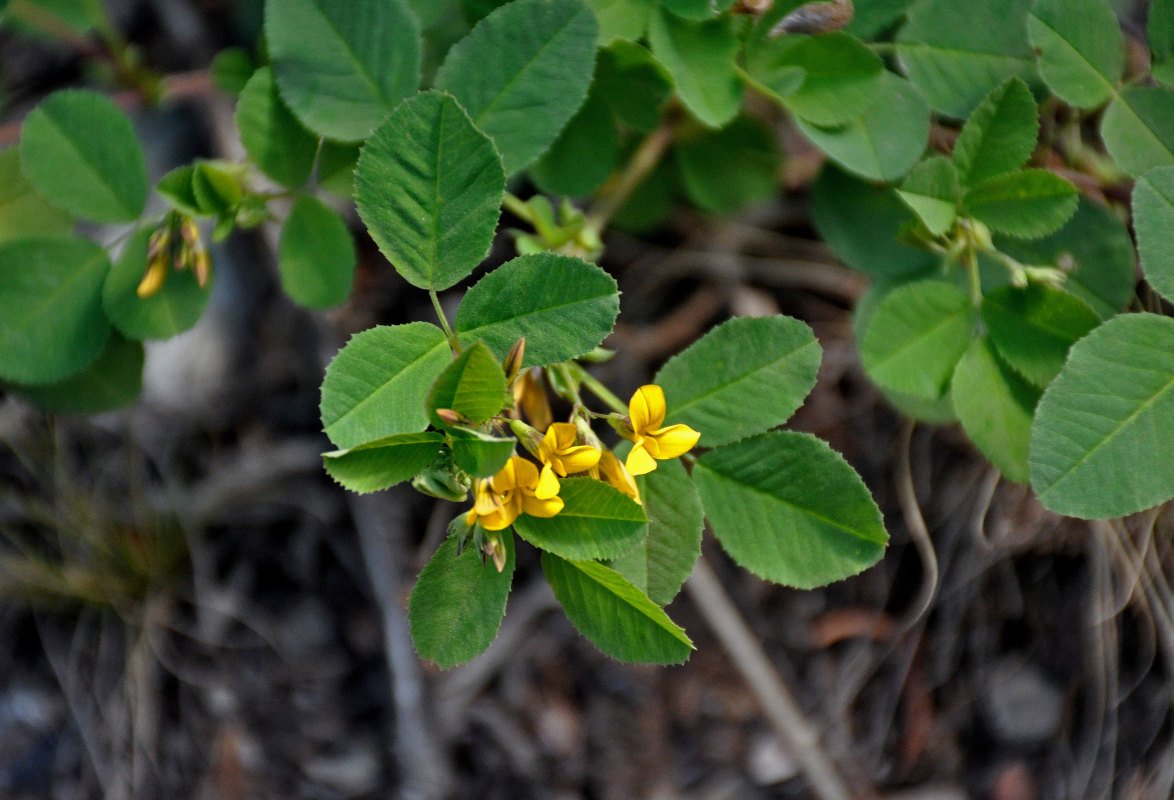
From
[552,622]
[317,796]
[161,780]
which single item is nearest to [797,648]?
[552,622]

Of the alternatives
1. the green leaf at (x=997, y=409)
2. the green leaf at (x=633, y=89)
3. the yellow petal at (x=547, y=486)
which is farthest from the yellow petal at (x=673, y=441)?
the green leaf at (x=633, y=89)

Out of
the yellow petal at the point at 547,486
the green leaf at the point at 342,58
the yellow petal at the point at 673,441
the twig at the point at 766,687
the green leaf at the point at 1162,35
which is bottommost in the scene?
the twig at the point at 766,687

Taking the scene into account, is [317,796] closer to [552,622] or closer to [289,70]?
[552,622]

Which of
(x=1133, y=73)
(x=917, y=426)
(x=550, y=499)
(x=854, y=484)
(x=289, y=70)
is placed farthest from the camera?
(x=917, y=426)

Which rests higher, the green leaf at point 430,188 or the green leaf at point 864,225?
the green leaf at point 430,188

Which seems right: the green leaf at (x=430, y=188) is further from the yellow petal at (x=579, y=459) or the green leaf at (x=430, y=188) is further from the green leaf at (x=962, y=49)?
the green leaf at (x=962, y=49)

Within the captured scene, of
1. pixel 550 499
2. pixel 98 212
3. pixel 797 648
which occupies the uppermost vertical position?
pixel 98 212

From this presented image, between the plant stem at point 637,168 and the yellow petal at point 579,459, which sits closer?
the yellow petal at point 579,459
